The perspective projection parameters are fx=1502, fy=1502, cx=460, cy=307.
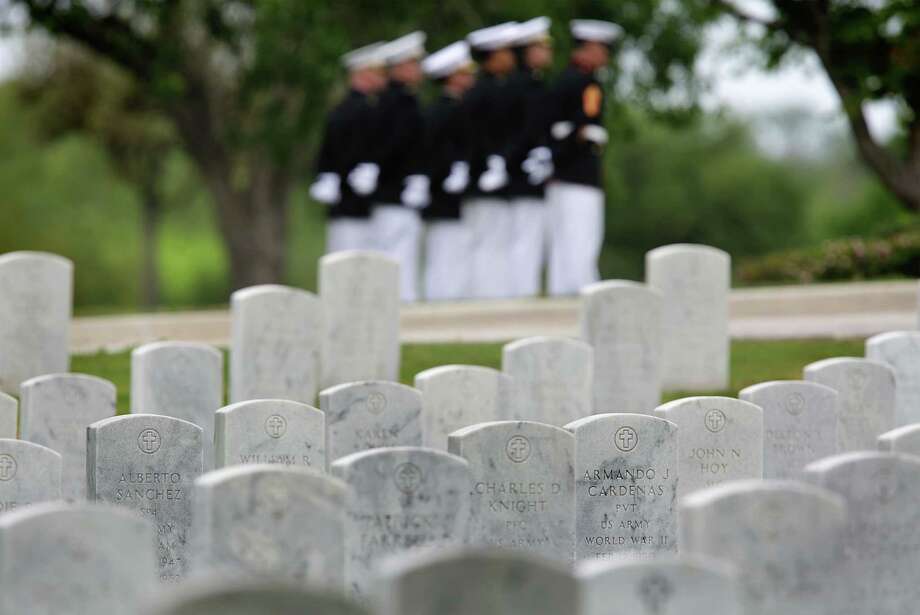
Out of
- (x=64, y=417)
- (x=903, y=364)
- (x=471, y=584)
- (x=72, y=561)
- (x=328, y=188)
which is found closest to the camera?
(x=471, y=584)

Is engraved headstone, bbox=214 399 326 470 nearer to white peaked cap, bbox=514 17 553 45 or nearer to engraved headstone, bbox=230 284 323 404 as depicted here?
engraved headstone, bbox=230 284 323 404

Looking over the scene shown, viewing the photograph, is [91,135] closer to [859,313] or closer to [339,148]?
[339,148]

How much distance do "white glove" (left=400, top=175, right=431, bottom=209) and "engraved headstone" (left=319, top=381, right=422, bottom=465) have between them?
8.78m

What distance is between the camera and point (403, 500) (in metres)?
5.45

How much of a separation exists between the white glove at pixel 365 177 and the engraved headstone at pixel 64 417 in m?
8.61

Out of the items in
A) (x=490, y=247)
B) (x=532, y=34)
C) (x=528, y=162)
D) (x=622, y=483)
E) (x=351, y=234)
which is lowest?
(x=622, y=483)

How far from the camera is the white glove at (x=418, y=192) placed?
16.4 meters

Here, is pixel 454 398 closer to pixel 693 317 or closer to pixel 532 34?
pixel 693 317

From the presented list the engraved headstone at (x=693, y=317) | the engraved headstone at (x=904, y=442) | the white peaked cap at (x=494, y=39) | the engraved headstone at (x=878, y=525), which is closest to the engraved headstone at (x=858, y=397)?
the engraved headstone at (x=904, y=442)

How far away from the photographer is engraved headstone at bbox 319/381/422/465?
7.65 m

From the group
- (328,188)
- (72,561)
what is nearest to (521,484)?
(72,561)

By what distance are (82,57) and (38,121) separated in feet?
4.76

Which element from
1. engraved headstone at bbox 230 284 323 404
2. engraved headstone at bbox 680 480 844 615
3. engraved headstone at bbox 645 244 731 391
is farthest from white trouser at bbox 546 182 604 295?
engraved headstone at bbox 680 480 844 615

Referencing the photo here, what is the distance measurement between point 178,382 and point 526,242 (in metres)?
7.16
